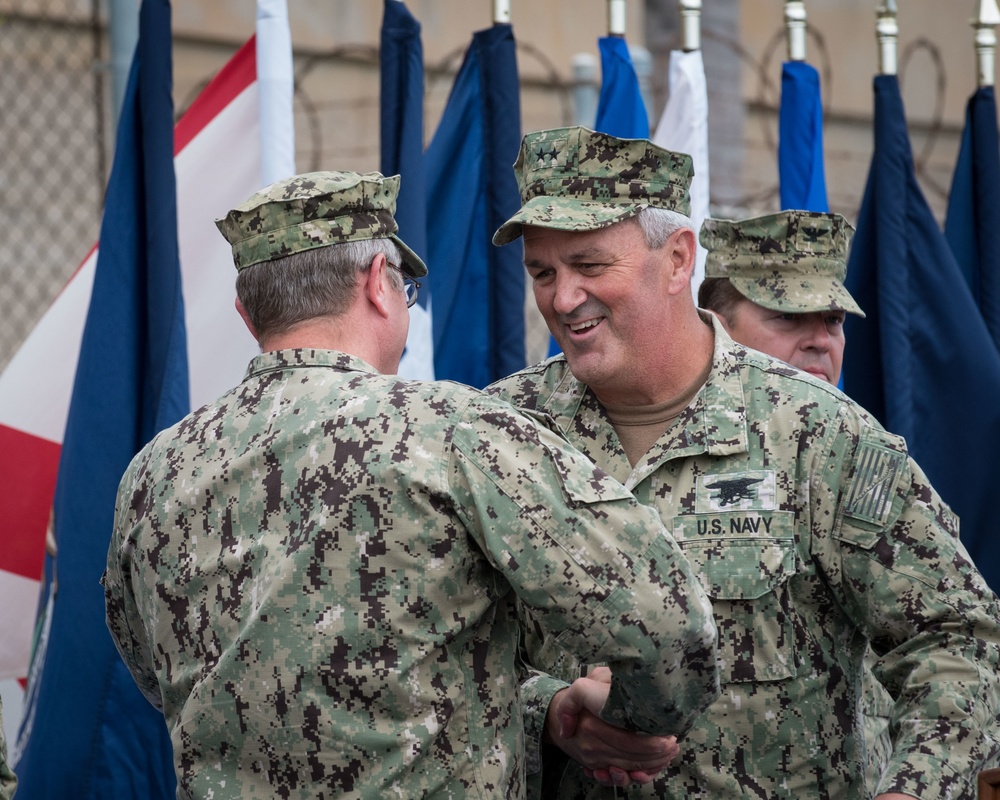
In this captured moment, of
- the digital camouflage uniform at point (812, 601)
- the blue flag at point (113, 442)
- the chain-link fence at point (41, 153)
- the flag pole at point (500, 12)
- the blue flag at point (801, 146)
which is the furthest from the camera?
the chain-link fence at point (41, 153)

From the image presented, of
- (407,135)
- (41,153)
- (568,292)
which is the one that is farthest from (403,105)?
(41,153)

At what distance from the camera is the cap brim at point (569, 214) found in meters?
2.51

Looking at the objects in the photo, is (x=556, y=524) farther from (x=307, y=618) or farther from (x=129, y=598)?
(x=129, y=598)

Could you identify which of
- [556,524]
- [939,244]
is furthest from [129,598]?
[939,244]

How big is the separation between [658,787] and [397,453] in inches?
34.7

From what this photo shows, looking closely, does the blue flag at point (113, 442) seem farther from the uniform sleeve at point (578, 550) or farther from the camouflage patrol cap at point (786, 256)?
the uniform sleeve at point (578, 550)

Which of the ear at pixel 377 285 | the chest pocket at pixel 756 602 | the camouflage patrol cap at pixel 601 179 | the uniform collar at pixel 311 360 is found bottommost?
the chest pocket at pixel 756 602

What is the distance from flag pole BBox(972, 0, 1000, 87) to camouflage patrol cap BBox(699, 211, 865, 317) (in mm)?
1014

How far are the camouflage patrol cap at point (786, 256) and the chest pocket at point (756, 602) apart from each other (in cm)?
118

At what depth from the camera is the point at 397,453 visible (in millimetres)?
1898

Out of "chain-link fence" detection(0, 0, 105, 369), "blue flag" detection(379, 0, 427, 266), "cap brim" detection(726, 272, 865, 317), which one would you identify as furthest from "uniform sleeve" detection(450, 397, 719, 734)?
"chain-link fence" detection(0, 0, 105, 369)

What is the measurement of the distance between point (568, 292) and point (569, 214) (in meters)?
0.15

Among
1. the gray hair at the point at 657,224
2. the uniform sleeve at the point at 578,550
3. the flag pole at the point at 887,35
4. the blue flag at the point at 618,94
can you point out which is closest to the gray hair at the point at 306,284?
the uniform sleeve at the point at 578,550

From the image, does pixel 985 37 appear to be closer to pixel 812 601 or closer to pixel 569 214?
pixel 569 214
